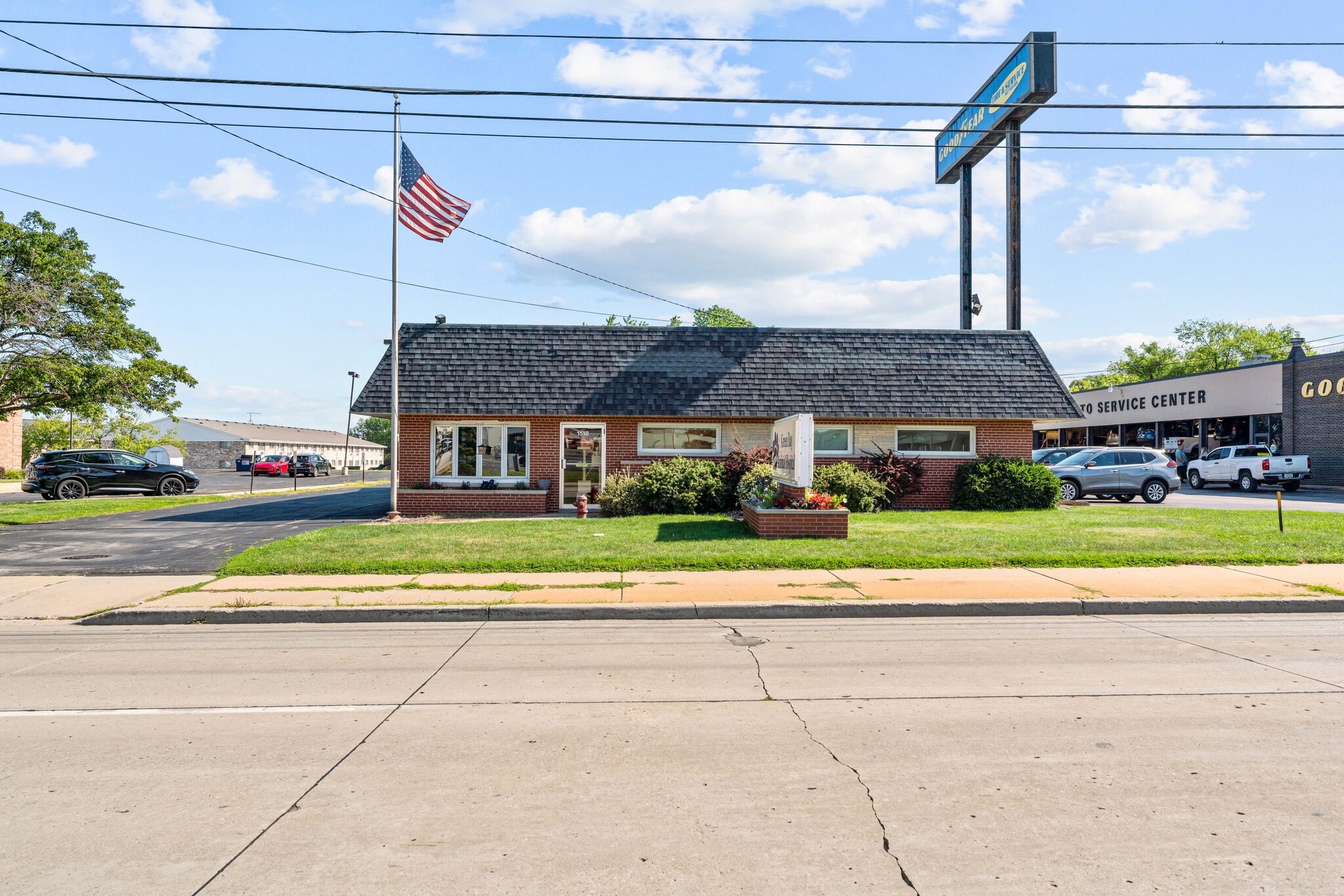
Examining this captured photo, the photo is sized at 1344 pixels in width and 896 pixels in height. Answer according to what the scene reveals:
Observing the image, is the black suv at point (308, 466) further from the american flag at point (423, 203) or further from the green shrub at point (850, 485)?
the green shrub at point (850, 485)

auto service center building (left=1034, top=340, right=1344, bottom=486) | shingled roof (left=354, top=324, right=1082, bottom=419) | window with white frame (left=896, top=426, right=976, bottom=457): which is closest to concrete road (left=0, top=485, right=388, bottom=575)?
shingled roof (left=354, top=324, right=1082, bottom=419)

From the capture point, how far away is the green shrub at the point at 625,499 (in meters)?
18.3

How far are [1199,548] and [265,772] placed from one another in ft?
43.6

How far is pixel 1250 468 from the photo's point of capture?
3144 centimetres

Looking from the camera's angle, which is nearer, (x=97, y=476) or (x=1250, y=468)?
(x=97, y=476)

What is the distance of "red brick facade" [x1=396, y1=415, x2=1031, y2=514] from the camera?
20.3 m

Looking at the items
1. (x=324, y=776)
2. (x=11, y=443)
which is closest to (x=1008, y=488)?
(x=324, y=776)

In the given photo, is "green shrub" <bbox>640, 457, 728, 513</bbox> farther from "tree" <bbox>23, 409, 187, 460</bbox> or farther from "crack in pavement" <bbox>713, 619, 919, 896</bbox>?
"tree" <bbox>23, 409, 187, 460</bbox>

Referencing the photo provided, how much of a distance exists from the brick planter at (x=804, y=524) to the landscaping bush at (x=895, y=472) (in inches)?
243

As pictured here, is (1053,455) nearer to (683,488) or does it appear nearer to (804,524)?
(683,488)

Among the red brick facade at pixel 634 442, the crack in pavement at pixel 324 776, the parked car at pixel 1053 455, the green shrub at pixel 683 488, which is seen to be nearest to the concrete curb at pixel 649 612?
the crack in pavement at pixel 324 776

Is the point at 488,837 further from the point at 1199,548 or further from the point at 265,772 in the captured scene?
the point at 1199,548

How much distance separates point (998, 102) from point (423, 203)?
58.3 ft

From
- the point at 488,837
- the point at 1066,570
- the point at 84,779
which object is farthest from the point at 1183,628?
the point at 84,779
